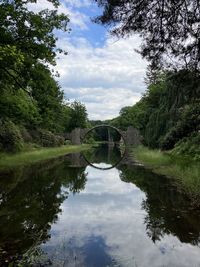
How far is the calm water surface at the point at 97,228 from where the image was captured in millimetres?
7199

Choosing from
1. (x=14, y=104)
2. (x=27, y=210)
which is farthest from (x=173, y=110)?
(x=27, y=210)

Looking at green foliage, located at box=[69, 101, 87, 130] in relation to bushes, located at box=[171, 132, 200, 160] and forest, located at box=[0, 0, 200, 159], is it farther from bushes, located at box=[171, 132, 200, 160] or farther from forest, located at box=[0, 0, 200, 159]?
bushes, located at box=[171, 132, 200, 160]

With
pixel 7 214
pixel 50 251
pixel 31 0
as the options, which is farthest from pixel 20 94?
pixel 50 251

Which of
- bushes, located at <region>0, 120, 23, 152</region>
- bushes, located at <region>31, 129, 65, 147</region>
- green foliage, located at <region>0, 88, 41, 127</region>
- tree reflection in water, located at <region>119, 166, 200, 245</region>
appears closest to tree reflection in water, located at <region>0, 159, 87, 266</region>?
tree reflection in water, located at <region>119, 166, 200, 245</region>

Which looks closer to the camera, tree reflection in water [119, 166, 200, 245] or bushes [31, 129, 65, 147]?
tree reflection in water [119, 166, 200, 245]

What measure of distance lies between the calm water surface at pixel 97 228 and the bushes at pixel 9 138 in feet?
43.2

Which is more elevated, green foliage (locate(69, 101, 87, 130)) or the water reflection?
green foliage (locate(69, 101, 87, 130))

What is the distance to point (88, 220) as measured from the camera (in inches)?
425

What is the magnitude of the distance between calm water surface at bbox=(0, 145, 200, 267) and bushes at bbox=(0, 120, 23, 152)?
13162 mm

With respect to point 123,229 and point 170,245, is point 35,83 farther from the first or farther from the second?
point 170,245

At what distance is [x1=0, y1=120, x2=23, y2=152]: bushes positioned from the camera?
29.0 metres

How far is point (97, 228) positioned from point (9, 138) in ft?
69.3

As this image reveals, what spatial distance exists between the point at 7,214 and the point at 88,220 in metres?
2.29

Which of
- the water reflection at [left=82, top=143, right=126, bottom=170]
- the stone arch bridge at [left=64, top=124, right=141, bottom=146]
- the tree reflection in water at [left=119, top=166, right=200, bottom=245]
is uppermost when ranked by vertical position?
the tree reflection in water at [left=119, top=166, right=200, bottom=245]
